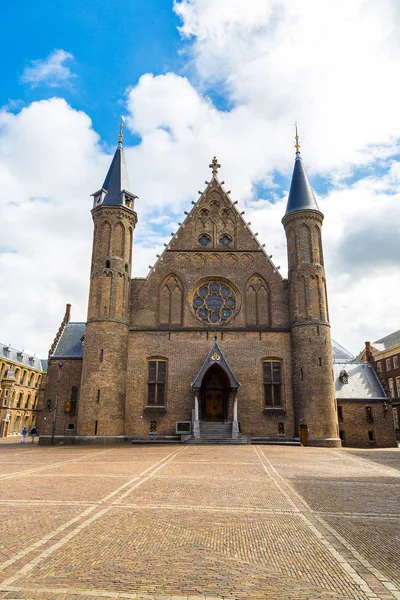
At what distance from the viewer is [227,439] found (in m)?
28.9

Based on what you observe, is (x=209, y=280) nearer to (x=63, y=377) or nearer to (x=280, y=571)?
(x=63, y=377)

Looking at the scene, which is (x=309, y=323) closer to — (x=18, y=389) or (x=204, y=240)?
(x=204, y=240)

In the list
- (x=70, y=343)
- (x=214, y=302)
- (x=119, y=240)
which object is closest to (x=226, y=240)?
(x=214, y=302)

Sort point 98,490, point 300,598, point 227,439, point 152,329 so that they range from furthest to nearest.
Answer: point 152,329 < point 227,439 < point 98,490 < point 300,598

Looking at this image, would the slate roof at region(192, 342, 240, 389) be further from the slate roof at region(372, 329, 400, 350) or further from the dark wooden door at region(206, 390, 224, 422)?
the slate roof at region(372, 329, 400, 350)

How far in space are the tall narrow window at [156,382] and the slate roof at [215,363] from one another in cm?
293

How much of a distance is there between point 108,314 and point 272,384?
13.3 meters

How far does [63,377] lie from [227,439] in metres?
13.9

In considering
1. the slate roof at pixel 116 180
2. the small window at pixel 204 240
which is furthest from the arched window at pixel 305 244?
the slate roof at pixel 116 180

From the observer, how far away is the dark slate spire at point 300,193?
34.7 m

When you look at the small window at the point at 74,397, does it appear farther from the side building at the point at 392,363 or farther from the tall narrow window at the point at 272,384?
the side building at the point at 392,363

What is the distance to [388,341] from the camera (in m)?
55.3

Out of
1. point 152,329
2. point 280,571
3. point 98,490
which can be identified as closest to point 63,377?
point 152,329

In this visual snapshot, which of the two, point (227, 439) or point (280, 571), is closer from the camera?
point (280, 571)
